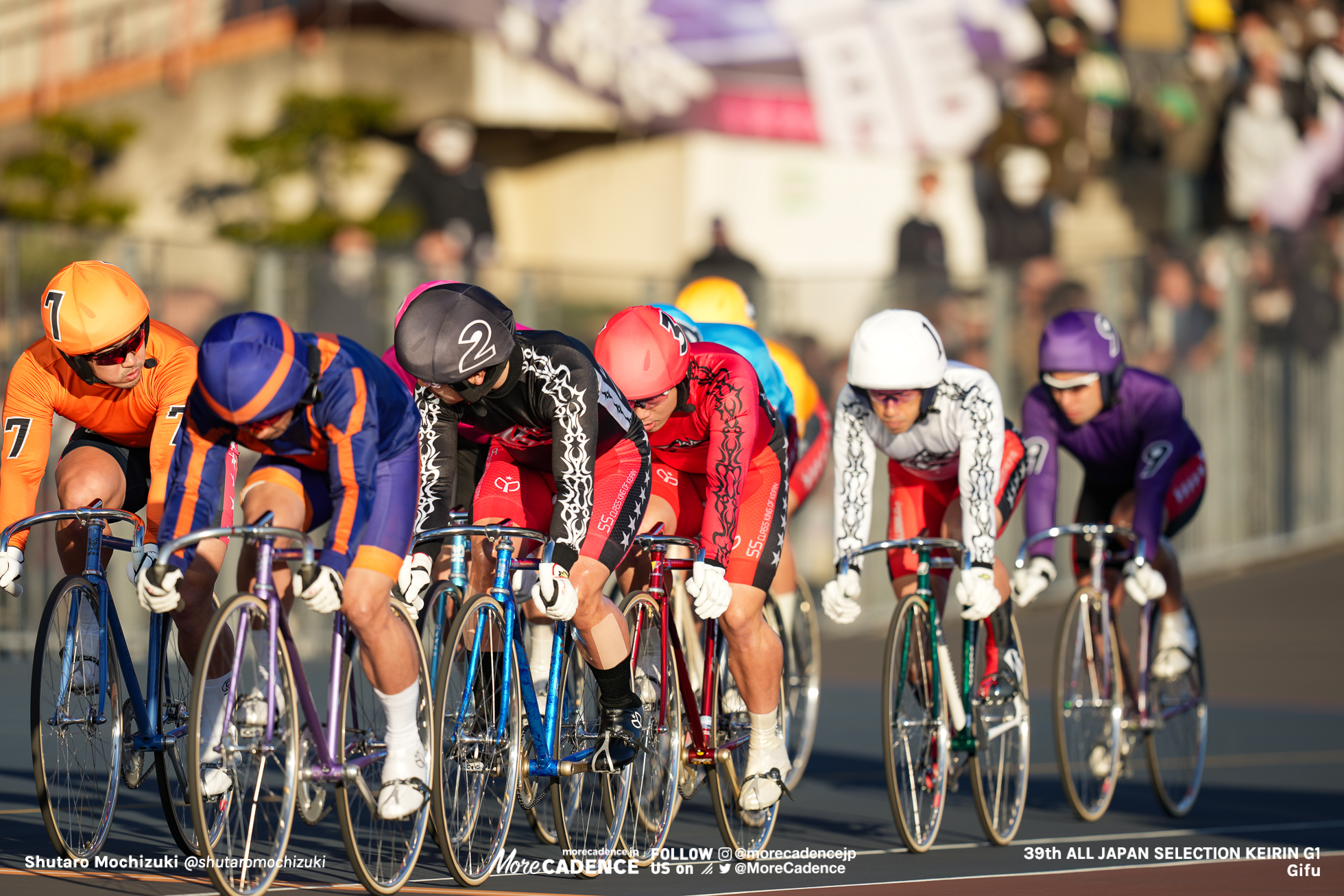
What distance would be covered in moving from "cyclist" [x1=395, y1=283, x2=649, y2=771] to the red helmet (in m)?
0.09

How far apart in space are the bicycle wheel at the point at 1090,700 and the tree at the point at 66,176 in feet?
39.0

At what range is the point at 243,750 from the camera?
5758mm

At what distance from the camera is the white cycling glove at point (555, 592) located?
6.15 meters

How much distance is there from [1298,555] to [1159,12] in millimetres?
8457

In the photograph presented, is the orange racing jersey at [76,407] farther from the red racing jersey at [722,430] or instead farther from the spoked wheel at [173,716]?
the red racing jersey at [722,430]

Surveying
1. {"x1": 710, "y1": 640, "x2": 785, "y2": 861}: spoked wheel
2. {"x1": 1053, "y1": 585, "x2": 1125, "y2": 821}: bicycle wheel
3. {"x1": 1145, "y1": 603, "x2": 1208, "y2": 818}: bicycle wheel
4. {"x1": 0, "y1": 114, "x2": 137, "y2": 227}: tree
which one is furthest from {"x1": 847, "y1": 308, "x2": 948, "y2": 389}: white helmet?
{"x1": 0, "y1": 114, "x2": 137, "y2": 227}: tree

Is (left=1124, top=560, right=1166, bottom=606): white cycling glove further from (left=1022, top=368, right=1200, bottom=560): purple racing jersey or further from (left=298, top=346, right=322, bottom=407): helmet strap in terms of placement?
(left=298, top=346, right=322, bottom=407): helmet strap

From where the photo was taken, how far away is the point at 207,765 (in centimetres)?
572

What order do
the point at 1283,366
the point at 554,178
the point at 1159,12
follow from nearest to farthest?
the point at 1283,366 < the point at 554,178 < the point at 1159,12

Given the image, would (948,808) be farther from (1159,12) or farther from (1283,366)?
(1159,12)

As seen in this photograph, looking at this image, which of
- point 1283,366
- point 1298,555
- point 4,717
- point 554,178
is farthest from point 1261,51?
point 4,717

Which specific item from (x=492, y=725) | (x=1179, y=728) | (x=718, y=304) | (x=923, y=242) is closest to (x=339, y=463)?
(x=492, y=725)

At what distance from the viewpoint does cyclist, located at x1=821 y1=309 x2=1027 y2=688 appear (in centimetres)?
741

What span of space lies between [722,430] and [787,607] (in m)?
2.34
